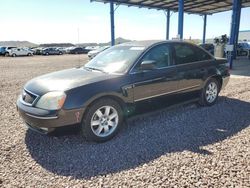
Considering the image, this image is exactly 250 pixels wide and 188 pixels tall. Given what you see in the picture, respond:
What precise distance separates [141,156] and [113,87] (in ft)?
3.95

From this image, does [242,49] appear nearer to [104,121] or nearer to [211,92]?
[211,92]

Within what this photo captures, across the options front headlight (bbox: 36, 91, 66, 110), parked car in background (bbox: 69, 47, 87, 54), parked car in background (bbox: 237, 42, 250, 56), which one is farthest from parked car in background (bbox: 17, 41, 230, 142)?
parked car in background (bbox: 69, 47, 87, 54)

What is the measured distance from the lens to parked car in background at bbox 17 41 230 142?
348 cm

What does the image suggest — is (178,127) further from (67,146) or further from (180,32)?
(180,32)

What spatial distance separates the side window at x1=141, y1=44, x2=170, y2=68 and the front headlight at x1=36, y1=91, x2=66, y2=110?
1727 millimetres

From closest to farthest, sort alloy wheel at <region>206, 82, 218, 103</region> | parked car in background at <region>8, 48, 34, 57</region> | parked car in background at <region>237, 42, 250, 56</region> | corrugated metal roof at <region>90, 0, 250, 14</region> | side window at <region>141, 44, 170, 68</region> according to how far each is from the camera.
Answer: side window at <region>141, 44, 170, 68</region> < alloy wheel at <region>206, 82, 218, 103</region> < corrugated metal roof at <region>90, 0, 250, 14</region> < parked car in background at <region>237, 42, 250, 56</region> < parked car in background at <region>8, 48, 34, 57</region>

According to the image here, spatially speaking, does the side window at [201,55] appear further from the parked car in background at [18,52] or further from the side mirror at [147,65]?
the parked car in background at [18,52]

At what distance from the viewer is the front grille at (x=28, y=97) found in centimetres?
368

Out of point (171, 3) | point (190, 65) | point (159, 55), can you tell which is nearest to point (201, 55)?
point (190, 65)

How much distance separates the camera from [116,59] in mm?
4582

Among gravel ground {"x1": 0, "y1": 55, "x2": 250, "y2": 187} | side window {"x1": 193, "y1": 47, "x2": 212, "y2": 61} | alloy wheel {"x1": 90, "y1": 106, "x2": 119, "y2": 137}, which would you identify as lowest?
gravel ground {"x1": 0, "y1": 55, "x2": 250, "y2": 187}

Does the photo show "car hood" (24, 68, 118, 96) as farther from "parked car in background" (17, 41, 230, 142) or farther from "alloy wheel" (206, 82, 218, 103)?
"alloy wheel" (206, 82, 218, 103)

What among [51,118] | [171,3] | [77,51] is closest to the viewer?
[51,118]

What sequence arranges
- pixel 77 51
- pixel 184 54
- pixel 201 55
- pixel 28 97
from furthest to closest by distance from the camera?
pixel 77 51
pixel 201 55
pixel 184 54
pixel 28 97
